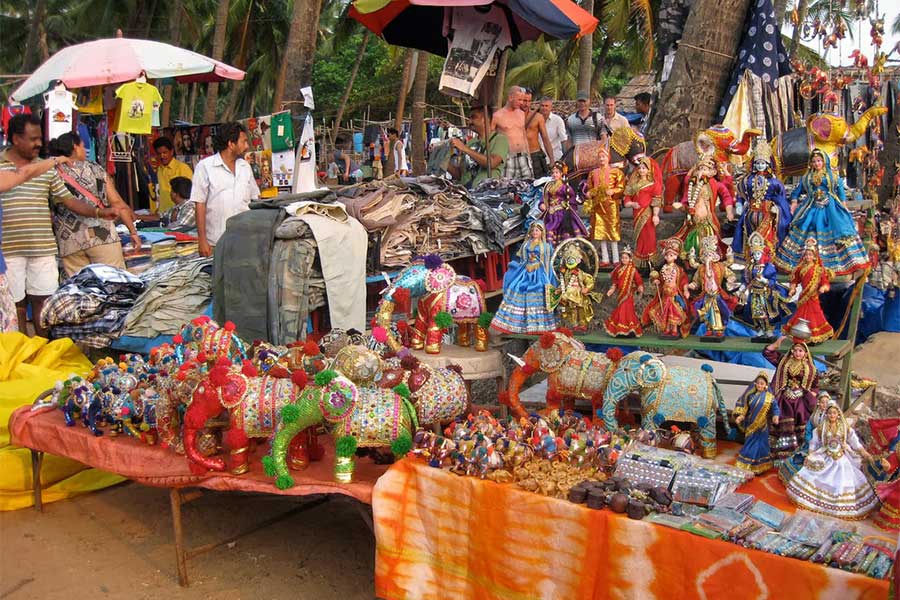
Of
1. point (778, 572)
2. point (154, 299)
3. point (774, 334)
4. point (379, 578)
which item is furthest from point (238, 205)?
point (778, 572)

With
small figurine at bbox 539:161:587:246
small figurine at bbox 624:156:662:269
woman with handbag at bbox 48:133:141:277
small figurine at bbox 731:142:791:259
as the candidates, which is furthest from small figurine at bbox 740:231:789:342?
woman with handbag at bbox 48:133:141:277

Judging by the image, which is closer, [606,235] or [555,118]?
[606,235]

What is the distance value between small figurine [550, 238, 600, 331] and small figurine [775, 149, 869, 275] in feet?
3.07

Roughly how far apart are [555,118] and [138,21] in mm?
17982

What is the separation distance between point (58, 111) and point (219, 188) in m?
2.28

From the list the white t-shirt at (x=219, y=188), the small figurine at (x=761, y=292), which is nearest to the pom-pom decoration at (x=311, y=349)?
the small figurine at (x=761, y=292)

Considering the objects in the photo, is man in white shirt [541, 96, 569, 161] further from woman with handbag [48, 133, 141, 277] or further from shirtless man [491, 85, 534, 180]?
woman with handbag [48, 133, 141, 277]

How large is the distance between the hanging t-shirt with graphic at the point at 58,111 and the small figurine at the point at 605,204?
15.8 ft

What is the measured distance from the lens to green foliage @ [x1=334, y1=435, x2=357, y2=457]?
10.1 feet

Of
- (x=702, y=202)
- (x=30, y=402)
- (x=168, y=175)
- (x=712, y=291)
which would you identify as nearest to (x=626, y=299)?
(x=712, y=291)

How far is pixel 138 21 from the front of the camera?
73.0 feet

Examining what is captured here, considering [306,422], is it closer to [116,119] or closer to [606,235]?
[606,235]

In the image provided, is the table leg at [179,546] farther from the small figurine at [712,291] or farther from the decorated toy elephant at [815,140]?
the decorated toy elephant at [815,140]

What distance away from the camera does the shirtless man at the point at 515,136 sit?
7.34 meters
